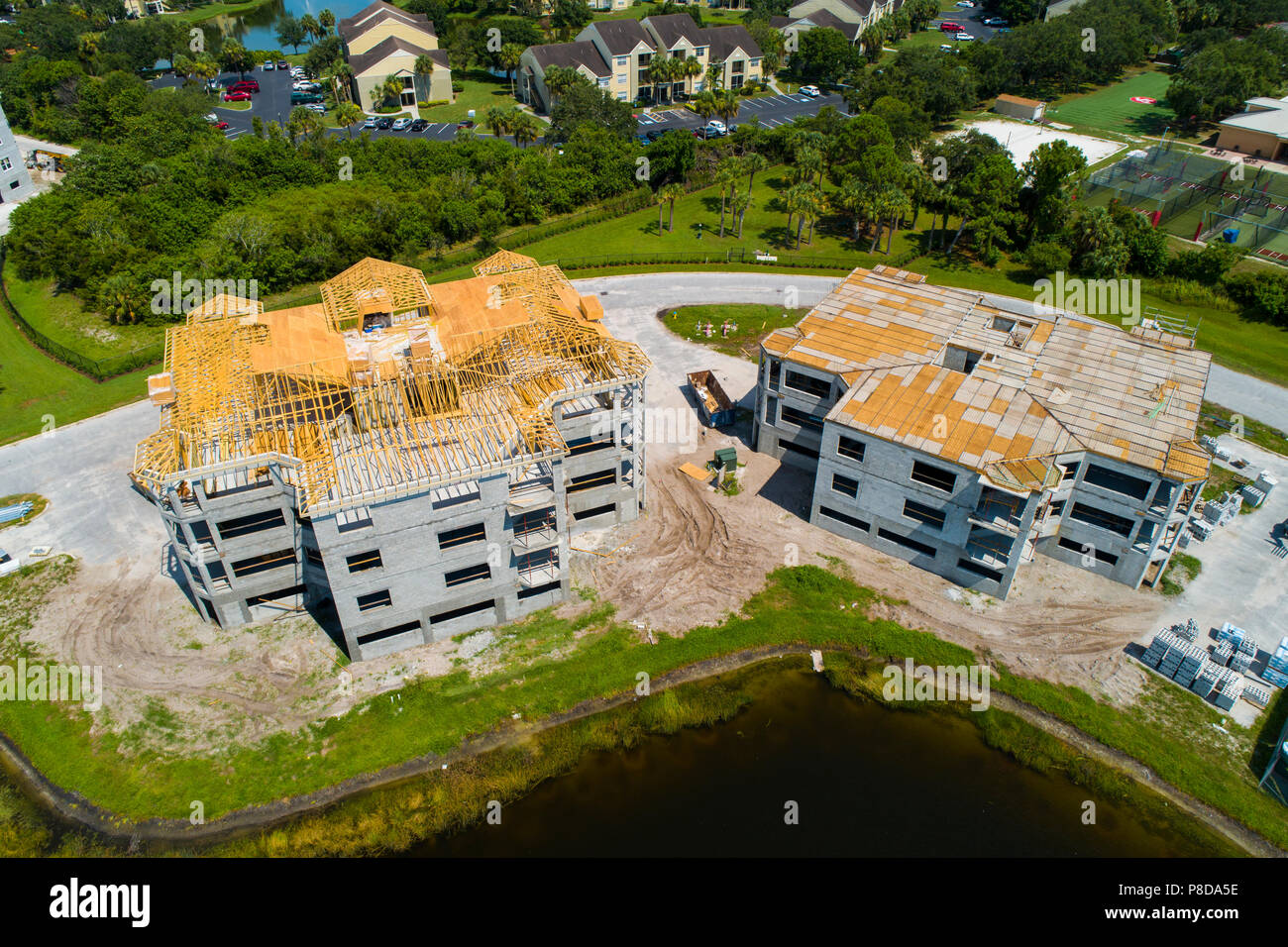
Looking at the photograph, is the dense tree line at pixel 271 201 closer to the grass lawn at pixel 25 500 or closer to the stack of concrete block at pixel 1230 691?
the grass lawn at pixel 25 500

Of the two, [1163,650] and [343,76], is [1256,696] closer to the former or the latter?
[1163,650]

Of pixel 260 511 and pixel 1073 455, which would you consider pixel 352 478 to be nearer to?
pixel 260 511

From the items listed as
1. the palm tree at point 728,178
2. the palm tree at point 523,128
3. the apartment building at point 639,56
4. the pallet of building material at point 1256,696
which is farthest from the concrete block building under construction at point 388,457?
the apartment building at point 639,56

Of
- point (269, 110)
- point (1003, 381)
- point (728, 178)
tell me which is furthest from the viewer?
point (269, 110)

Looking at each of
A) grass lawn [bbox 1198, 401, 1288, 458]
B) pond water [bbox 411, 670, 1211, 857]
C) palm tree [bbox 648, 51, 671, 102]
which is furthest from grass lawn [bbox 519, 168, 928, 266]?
pond water [bbox 411, 670, 1211, 857]

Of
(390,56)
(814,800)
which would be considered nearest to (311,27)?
(390,56)
